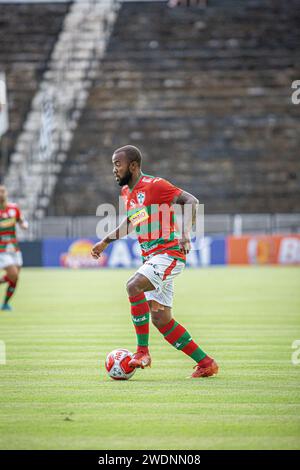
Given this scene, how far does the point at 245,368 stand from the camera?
36.1ft

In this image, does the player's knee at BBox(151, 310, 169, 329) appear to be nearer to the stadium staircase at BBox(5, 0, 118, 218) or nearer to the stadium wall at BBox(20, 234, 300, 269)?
the stadium wall at BBox(20, 234, 300, 269)

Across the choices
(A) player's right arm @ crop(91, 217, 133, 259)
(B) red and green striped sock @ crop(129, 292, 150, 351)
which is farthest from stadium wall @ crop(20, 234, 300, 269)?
(B) red and green striped sock @ crop(129, 292, 150, 351)

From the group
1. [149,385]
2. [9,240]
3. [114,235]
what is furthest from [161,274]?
[9,240]

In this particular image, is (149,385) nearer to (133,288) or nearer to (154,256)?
(133,288)

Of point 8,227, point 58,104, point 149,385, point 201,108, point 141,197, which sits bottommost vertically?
point 149,385

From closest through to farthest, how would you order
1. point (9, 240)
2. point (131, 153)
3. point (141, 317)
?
point (141, 317) → point (131, 153) → point (9, 240)

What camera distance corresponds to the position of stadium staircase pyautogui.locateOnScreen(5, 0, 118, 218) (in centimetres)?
4253

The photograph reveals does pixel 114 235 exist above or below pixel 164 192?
below

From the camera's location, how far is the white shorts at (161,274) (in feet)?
32.9

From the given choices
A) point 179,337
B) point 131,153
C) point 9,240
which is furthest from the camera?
point 9,240

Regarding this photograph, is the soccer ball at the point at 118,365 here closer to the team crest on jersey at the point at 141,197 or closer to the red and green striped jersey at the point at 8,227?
the team crest on jersey at the point at 141,197

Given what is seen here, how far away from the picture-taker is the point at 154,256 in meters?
10.2

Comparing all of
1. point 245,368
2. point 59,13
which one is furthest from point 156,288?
point 59,13

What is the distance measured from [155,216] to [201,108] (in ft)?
120
